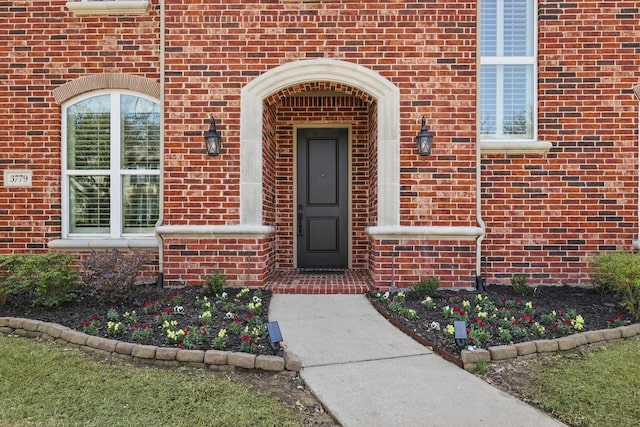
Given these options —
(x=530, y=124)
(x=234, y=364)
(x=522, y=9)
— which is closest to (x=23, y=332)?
(x=234, y=364)

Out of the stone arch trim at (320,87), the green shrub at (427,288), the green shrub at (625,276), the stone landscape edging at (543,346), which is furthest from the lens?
the stone arch trim at (320,87)

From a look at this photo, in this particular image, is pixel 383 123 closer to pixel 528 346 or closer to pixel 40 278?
pixel 528 346

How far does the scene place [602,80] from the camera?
231 inches

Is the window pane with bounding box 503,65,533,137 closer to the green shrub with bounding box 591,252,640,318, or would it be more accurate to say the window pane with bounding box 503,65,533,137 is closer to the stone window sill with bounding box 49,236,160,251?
the green shrub with bounding box 591,252,640,318

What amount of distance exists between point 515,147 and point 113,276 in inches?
212

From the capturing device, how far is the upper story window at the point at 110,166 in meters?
6.14

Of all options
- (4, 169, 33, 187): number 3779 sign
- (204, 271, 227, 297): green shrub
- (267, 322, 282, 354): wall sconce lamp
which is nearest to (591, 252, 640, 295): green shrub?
(267, 322, 282, 354): wall sconce lamp

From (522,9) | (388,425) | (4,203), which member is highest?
(522,9)

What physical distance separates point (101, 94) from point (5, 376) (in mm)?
4138

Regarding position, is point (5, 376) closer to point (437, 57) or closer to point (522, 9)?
point (437, 57)

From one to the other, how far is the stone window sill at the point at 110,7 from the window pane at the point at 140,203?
230 centimetres

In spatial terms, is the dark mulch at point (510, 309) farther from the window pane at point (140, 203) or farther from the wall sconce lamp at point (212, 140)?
the window pane at point (140, 203)

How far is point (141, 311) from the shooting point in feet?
15.4

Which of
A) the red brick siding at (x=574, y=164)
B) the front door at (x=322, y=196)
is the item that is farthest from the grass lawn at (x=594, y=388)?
the front door at (x=322, y=196)
